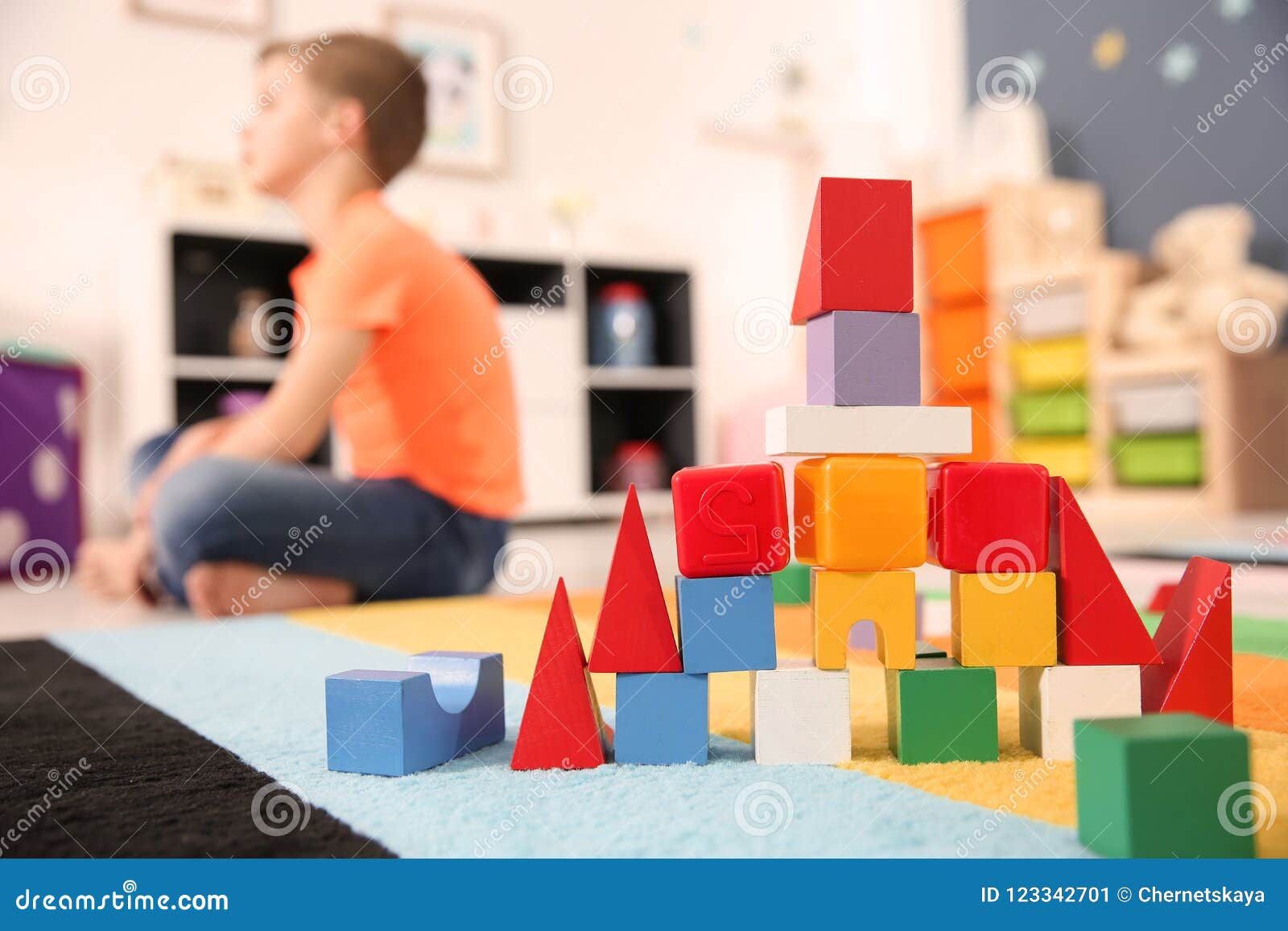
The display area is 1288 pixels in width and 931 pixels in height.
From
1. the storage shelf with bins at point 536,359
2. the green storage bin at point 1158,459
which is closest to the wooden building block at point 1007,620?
the storage shelf with bins at point 536,359

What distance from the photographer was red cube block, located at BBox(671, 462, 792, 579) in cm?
71

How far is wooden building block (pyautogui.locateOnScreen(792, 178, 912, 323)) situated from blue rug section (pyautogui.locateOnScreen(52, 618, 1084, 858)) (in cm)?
32

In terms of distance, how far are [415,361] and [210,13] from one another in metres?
1.97

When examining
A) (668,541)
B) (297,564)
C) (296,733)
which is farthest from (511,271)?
(296,733)

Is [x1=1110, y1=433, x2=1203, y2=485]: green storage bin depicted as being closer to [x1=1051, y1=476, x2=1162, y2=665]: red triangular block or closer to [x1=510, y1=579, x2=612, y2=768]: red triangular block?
[x1=1051, y1=476, x2=1162, y2=665]: red triangular block

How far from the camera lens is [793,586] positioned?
127 cm

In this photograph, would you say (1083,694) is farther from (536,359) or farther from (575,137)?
(575,137)

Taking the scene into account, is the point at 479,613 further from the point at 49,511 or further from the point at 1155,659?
the point at 49,511

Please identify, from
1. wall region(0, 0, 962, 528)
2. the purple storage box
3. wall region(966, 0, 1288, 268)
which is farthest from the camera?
wall region(966, 0, 1288, 268)

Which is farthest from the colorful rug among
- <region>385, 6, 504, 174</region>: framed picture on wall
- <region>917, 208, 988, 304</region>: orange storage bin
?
<region>917, 208, 988, 304</region>: orange storage bin

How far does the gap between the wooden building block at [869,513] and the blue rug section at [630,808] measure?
14cm

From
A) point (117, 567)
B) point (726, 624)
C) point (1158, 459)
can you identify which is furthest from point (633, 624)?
point (1158, 459)

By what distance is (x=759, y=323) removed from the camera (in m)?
3.79

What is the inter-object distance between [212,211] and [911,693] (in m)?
2.48
